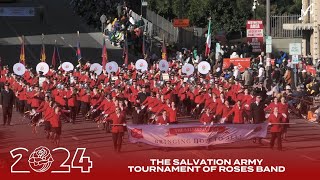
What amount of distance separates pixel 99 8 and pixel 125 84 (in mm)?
33820

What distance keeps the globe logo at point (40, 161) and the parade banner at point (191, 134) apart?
9.22 ft

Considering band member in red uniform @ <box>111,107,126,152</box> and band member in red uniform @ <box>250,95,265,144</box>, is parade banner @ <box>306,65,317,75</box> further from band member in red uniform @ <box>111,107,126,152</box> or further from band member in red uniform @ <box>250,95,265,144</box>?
band member in red uniform @ <box>111,107,126,152</box>

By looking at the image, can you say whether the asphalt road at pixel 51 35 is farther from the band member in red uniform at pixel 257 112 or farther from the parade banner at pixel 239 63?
the band member in red uniform at pixel 257 112

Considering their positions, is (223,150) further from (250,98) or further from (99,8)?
(99,8)

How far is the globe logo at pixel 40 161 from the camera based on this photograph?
1161 inches

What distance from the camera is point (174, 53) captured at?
2648 inches

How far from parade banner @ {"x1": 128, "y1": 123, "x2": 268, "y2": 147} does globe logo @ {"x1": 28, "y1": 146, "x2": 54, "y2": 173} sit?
281cm

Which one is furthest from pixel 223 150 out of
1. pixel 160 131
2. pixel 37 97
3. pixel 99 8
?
pixel 99 8

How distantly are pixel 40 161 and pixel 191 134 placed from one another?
168 inches

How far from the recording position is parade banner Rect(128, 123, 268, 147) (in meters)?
31.2

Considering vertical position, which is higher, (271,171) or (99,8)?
(99,8)

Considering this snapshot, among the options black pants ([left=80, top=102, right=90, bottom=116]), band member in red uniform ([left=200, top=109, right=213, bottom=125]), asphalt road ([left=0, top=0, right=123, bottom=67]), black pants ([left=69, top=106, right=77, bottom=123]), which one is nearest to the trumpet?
black pants ([left=69, top=106, right=77, bottom=123])

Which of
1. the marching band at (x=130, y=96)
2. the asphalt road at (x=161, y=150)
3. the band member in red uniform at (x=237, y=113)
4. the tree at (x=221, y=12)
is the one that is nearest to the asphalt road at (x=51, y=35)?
the tree at (x=221, y=12)

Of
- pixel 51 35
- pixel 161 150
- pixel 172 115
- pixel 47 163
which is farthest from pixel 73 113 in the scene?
pixel 51 35
